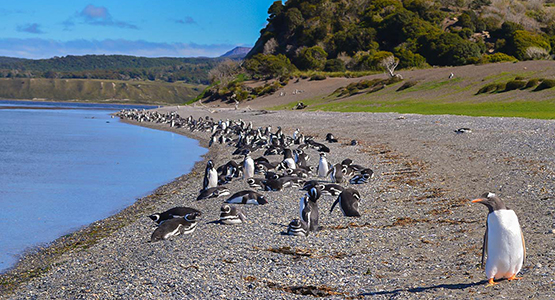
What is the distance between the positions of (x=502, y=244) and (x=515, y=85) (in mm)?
32884

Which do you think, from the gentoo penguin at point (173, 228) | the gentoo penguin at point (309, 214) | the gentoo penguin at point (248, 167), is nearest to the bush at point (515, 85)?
the gentoo penguin at point (248, 167)

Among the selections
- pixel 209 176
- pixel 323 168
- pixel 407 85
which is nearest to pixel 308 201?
pixel 209 176

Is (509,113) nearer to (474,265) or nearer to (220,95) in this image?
(474,265)

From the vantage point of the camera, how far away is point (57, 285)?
8180 millimetres

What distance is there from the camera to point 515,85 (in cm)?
3575

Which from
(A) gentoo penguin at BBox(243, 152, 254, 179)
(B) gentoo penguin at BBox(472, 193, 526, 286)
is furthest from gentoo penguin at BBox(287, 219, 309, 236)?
(A) gentoo penguin at BBox(243, 152, 254, 179)

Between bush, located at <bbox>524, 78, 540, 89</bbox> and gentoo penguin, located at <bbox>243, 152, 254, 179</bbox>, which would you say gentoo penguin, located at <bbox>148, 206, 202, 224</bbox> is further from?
bush, located at <bbox>524, 78, 540, 89</bbox>

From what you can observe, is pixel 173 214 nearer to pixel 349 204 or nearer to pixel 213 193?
pixel 213 193

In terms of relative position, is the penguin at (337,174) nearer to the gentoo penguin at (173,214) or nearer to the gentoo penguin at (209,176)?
the gentoo penguin at (209,176)

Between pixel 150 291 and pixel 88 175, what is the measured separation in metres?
17.1

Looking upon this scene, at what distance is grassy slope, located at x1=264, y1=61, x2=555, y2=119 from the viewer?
31500 mm

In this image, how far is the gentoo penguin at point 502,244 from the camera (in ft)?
19.8

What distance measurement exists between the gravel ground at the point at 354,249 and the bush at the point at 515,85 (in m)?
21.5

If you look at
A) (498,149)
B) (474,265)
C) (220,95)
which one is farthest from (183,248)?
(220,95)
